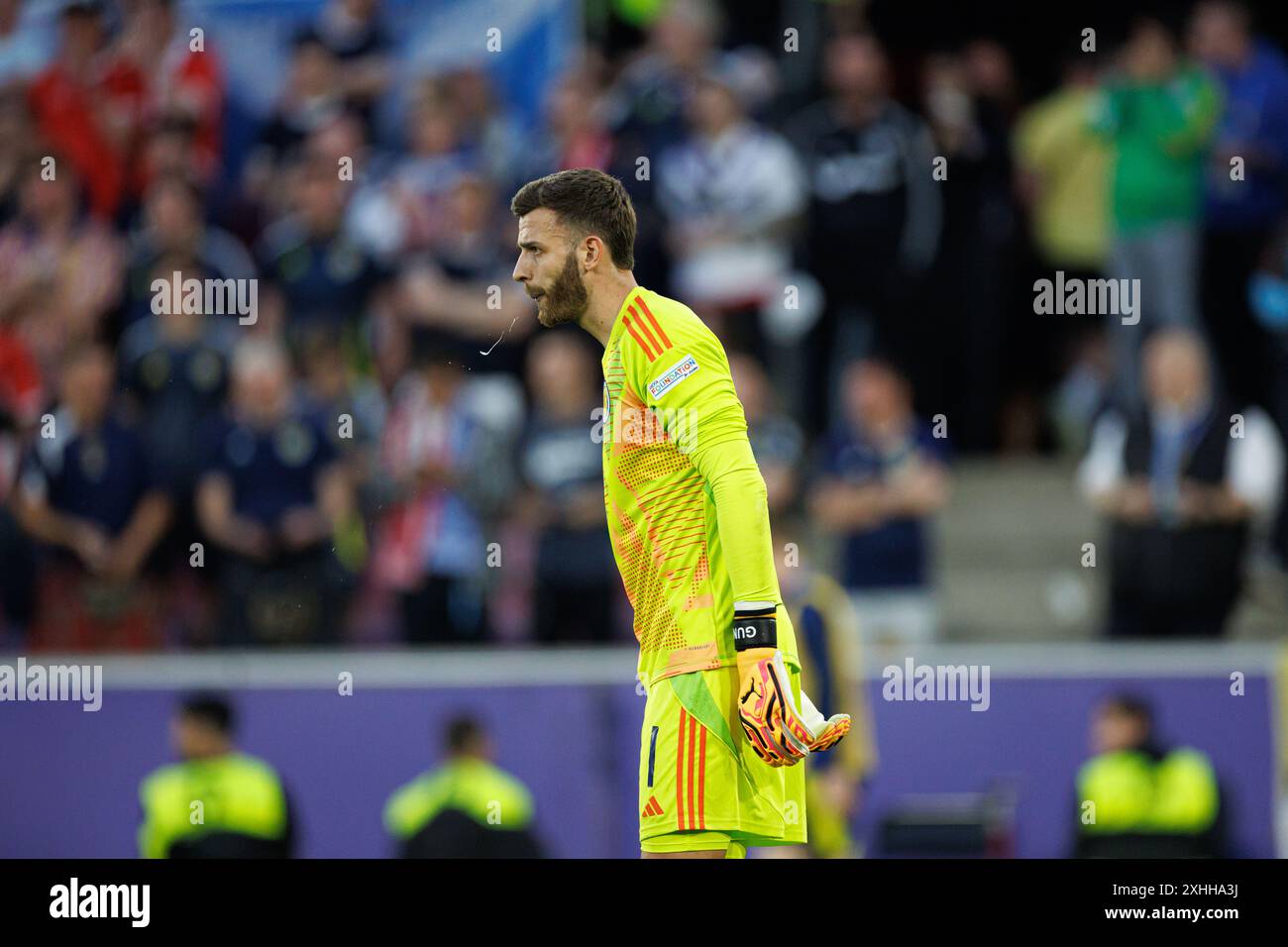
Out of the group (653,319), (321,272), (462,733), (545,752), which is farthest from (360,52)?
(653,319)

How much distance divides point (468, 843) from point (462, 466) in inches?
74.9

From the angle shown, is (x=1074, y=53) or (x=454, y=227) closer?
(x=454, y=227)

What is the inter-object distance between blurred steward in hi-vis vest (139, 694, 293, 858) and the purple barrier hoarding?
0.27 ft

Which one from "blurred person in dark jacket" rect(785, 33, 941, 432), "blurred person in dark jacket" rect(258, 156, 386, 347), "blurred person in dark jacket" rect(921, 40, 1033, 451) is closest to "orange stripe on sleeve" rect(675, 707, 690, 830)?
"blurred person in dark jacket" rect(258, 156, 386, 347)

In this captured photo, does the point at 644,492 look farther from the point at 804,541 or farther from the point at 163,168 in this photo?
the point at 163,168

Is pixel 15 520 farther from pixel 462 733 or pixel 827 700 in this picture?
pixel 827 700

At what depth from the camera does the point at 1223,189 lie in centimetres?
1131

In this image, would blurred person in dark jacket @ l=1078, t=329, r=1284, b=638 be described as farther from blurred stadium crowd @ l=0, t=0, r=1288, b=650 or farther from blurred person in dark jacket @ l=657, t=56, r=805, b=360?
blurred person in dark jacket @ l=657, t=56, r=805, b=360

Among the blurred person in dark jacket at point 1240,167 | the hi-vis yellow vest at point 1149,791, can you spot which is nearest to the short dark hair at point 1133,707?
the hi-vis yellow vest at point 1149,791

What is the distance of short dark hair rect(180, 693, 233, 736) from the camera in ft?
31.9

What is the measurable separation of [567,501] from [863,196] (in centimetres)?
237

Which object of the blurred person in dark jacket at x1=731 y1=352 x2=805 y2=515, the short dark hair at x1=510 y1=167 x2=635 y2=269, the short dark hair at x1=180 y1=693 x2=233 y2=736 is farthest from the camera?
the blurred person in dark jacket at x1=731 y1=352 x2=805 y2=515
